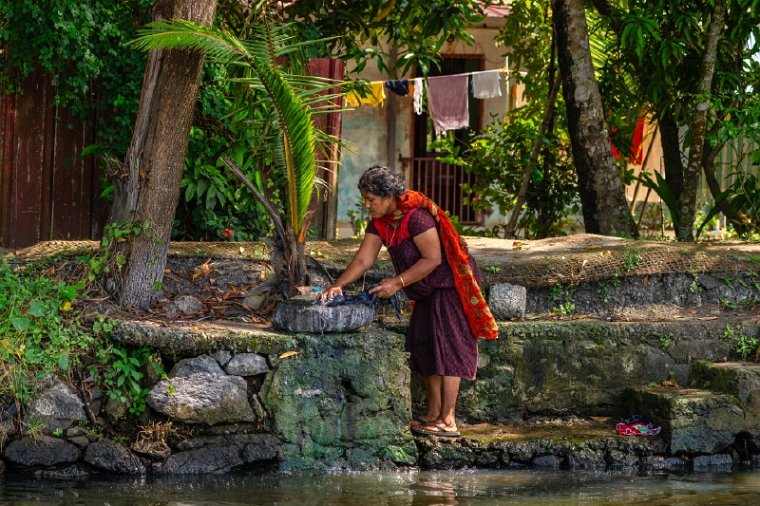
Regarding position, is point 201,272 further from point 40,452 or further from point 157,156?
point 40,452

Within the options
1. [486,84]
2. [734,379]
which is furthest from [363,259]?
[486,84]

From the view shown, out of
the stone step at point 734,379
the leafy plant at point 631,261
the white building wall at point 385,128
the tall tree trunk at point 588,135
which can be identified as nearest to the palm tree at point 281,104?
the leafy plant at point 631,261

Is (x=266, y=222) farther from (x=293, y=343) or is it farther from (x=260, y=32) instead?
(x=293, y=343)

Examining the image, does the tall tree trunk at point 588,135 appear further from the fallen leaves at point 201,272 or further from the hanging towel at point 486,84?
the fallen leaves at point 201,272

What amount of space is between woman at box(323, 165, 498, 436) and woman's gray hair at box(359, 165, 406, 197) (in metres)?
0.01

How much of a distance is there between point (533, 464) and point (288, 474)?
58.9 inches

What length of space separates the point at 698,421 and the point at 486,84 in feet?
22.0

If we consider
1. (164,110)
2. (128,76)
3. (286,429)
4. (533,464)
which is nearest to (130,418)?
(286,429)

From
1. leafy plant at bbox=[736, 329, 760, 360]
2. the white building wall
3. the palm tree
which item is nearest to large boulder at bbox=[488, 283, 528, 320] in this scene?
the palm tree

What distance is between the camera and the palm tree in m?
5.91

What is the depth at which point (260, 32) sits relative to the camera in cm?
692

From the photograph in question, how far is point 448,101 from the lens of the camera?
12.3m

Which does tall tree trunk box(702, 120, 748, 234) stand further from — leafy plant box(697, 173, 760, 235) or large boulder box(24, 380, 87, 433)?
large boulder box(24, 380, 87, 433)

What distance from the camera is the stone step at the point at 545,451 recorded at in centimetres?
618
